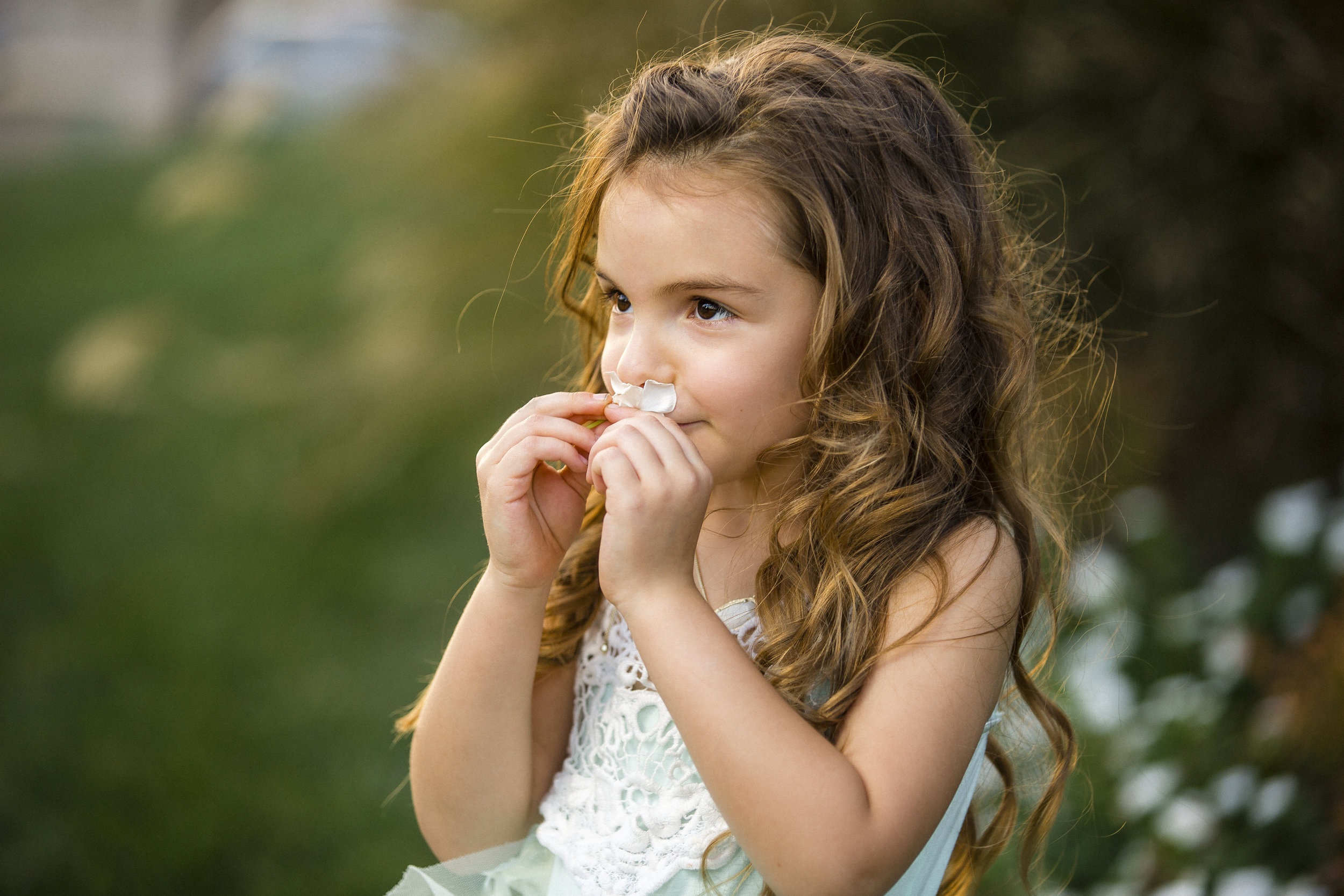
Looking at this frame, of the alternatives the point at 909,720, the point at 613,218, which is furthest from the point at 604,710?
the point at 613,218

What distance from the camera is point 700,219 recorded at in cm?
119

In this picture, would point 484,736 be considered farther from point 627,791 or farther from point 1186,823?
point 1186,823

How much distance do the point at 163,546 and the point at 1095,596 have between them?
3.00 m

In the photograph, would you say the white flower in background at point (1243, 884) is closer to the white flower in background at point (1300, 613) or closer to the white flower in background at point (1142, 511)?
the white flower in background at point (1300, 613)

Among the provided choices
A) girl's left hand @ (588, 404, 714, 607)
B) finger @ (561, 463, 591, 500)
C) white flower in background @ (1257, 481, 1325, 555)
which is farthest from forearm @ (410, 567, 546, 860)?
white flower in background @ (1257, 481, 1325, 555)

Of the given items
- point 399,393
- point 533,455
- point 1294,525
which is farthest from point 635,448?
point 399,393

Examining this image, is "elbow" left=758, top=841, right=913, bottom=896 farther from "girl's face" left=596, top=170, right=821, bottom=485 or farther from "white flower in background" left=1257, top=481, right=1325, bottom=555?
"white flower in background" left=1257, top=481, right=1325, bottom=555

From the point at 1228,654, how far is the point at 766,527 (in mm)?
1495

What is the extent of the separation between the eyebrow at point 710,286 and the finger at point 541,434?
19 centimetres

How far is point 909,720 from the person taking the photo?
1.09m

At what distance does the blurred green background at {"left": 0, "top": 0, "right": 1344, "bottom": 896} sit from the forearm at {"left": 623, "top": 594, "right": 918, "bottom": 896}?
0.63 m

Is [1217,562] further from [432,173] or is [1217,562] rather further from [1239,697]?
[432,173]

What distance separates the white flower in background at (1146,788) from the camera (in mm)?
2168

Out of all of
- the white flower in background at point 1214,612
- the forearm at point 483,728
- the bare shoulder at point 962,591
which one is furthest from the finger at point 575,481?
the white flower in background at point 1214,612
